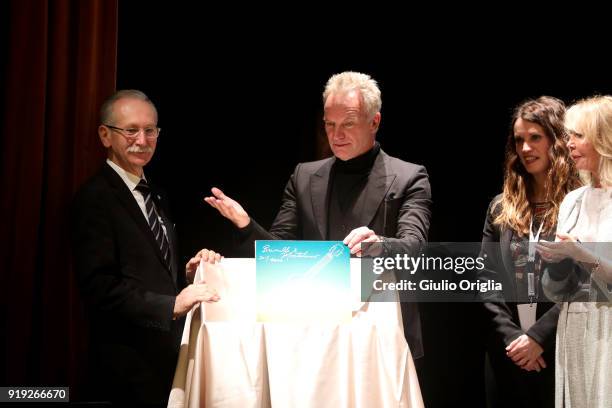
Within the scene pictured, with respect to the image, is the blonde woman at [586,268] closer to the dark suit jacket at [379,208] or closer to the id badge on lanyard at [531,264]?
the id badge on lanyard at [531,264]

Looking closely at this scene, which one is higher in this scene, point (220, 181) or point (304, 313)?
point (220, 181)

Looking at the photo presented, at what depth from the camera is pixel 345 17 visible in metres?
3.68

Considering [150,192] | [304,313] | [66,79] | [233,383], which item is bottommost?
[233,383]

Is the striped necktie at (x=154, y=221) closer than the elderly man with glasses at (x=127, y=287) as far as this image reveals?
No

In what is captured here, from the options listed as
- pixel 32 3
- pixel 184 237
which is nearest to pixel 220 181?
pixel 184 237

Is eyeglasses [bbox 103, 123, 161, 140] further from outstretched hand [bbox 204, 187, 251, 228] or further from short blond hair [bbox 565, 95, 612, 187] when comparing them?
short blond hair [bbox 565, 95, 612, 187]

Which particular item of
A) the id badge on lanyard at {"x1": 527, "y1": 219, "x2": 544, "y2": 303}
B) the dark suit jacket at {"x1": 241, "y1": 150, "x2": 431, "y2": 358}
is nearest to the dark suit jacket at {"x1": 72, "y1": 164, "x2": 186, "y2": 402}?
the dark suit jacket at {"x1": 241, "y1": 150, "x2": 431, "y2": 358}

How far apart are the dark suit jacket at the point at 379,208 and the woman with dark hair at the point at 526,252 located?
0.38 metres

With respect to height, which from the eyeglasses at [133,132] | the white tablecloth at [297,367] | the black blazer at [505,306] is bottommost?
the white tablecloth at [297,367]

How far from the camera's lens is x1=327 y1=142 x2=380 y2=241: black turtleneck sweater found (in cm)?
293

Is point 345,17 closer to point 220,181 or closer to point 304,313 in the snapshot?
point 220,181

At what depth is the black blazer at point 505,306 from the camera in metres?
2.83

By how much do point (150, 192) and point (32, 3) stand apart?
94cm

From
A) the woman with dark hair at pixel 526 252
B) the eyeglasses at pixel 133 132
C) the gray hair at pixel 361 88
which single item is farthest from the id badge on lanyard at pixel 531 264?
the eyeglasses at pixel 133 132
